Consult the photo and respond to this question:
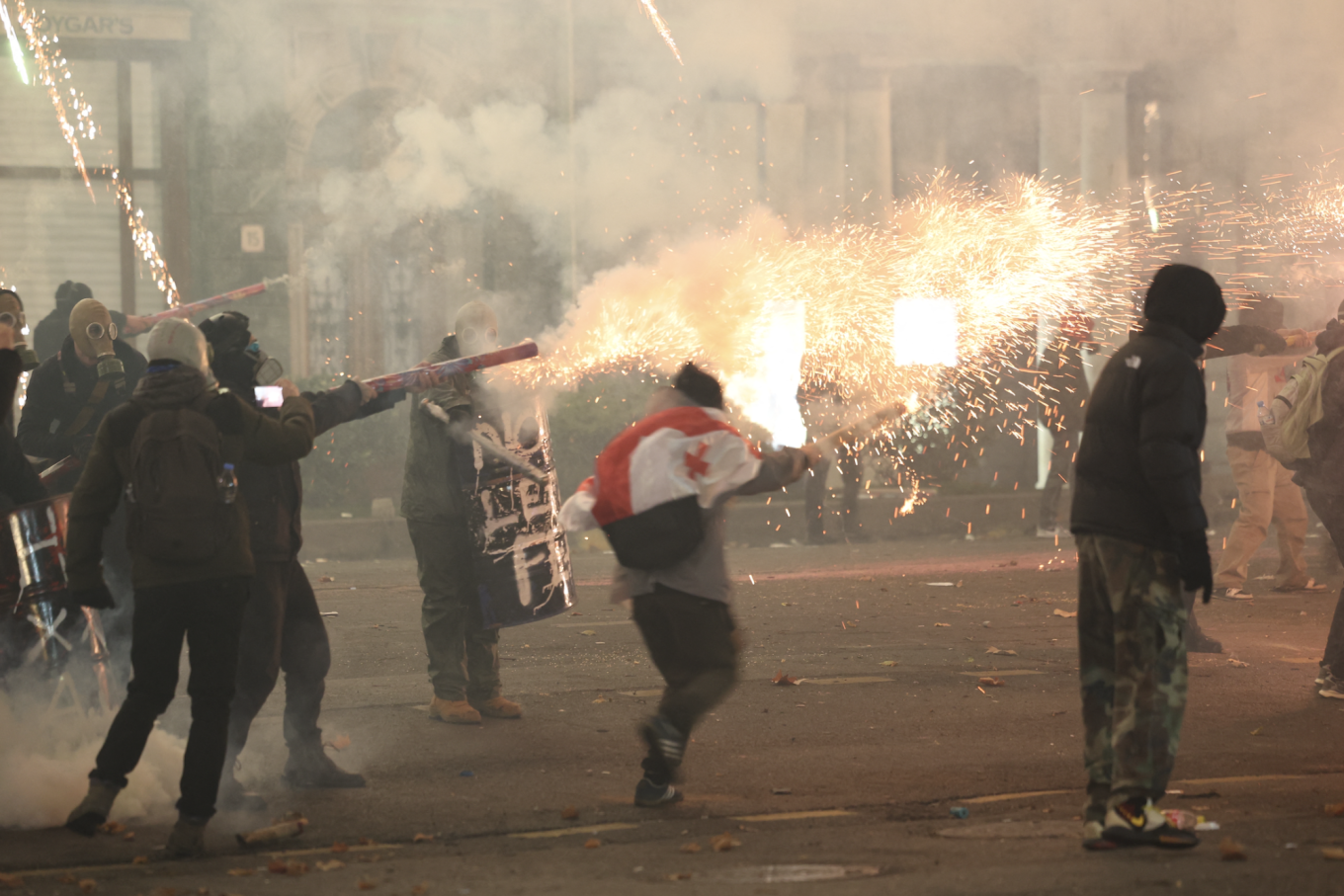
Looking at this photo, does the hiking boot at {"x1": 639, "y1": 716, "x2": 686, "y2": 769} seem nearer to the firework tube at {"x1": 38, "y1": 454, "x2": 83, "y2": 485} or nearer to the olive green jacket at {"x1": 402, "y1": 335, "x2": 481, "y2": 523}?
the olive green jacket at {"x1": 402, "y1": 335, "x2": 481, "y2": 523}

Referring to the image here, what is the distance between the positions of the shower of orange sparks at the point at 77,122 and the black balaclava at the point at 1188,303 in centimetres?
1457

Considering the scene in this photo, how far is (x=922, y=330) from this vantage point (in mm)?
9703

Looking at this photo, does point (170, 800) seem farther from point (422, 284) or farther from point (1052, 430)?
point (422, 284)

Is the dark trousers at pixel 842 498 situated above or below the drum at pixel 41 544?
below

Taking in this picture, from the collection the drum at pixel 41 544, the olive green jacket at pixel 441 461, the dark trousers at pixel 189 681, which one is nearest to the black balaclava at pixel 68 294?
the olive green jacket at pixel 441 461

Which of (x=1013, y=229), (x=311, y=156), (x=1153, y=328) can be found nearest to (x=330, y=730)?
(x=1153, y=328)

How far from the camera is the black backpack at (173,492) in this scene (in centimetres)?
430

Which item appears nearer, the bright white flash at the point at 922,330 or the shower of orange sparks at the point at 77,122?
the bright white flash at the point at 922,330

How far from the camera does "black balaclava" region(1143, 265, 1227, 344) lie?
4344mm

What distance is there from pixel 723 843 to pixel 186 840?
1.50 m

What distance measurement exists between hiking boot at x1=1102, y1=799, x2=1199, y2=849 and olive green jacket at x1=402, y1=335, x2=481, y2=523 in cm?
299

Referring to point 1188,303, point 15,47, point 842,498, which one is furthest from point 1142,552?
point 15,47

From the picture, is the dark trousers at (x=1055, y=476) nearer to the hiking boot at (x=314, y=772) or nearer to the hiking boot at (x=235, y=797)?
the hiking boot at (x=314, y=772)

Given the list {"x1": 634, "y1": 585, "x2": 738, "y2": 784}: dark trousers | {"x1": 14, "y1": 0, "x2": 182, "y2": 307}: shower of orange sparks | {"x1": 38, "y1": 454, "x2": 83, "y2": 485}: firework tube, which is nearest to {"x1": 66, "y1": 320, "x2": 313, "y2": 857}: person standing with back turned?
{"x1": 634, "y1": 585, "x2": 738, "y2": 784}: dark trousers
